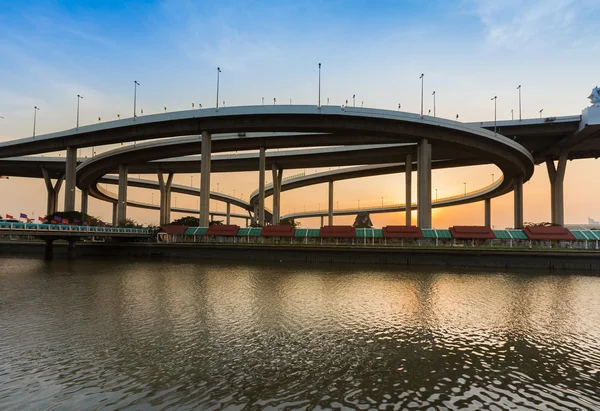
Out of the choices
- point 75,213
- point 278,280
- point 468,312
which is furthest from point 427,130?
point 75,213

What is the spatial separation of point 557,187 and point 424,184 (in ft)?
98.5

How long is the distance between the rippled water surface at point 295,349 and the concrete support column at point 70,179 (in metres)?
45.8

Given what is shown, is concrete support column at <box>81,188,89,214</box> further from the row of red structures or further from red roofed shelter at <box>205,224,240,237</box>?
red roofed shelter at <box>205,224,240,237</box>

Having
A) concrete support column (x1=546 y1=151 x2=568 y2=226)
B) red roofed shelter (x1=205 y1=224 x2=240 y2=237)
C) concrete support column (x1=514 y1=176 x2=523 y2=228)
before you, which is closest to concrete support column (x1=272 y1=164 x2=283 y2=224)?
red roofed shelter (x1=205 y1=224 x2=240 y2=237)

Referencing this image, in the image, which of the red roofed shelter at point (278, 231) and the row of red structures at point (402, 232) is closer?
the row of red structures at point (402, 232)

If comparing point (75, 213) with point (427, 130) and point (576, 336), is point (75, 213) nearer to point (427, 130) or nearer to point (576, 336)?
point (427, 130)

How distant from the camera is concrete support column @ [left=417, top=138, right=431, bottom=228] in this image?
181ft

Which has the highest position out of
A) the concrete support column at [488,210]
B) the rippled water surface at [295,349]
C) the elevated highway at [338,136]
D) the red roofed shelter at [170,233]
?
the elevated highway at [338,136]

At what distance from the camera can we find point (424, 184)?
184 feet

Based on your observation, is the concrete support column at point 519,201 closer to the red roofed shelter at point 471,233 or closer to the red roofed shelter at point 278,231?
the red roofed shelter at point 471,233

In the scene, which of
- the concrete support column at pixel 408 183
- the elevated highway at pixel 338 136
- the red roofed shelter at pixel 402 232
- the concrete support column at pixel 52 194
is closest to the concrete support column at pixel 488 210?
the elevated highway at pixel 338 136

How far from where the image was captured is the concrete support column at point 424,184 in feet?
181

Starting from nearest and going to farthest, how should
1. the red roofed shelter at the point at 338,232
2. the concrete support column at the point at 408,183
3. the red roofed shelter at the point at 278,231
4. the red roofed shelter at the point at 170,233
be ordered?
the red roofed shelter at the point at 338,232 < the red roofed shelter at the point at 278,231 < the red roofed shelter at the point at 170,233 < the concrete support column at the point at 408,183

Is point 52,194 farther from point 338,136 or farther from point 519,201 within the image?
point 519,201
